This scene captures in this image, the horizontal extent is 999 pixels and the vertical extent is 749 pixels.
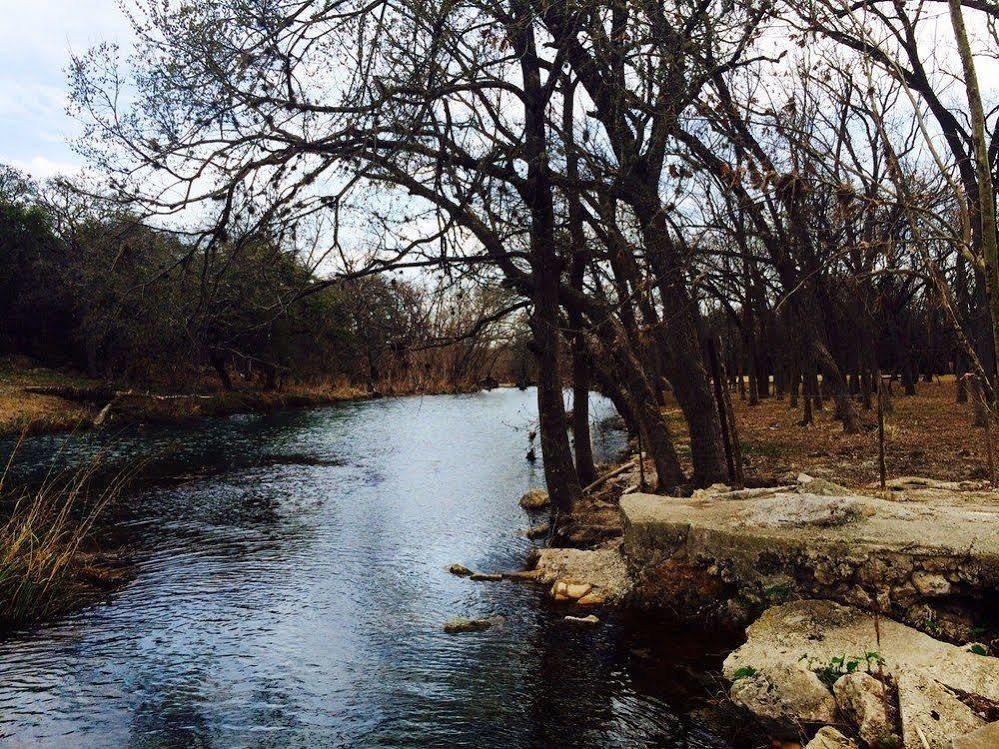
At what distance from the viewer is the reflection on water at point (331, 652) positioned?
562cm

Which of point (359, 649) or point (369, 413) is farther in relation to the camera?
point (369, 413)

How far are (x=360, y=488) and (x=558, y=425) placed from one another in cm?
635

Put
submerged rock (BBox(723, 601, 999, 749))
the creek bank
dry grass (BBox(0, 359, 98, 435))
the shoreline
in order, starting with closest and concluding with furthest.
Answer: submerged rock (BBox(723, 601, 999, 749)) → the creek bank → dry grass (BBox(0, 359, 98, 435)) → the shoreline

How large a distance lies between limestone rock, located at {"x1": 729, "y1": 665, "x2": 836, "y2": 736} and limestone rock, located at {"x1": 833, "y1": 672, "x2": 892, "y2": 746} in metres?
0.09

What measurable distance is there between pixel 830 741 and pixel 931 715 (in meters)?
0.60

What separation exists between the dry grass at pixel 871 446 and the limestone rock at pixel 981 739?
318 inches

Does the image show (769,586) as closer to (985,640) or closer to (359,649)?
(985,640)

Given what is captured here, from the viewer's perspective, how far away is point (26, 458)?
18.7 meters

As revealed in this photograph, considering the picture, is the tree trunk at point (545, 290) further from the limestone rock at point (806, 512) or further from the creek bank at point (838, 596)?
the limestone rock at point (806, 512)

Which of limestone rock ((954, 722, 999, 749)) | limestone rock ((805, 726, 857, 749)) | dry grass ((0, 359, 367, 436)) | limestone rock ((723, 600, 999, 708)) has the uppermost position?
dry grass ((0, 359, 367, 436))

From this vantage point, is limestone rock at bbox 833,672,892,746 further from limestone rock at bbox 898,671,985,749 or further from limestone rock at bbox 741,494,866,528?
limestone rock at bbox 741,494,866,528

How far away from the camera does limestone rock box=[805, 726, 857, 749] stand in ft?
14.5

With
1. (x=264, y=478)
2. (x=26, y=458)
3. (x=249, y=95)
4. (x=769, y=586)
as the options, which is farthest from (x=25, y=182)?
(x=769, y=586)

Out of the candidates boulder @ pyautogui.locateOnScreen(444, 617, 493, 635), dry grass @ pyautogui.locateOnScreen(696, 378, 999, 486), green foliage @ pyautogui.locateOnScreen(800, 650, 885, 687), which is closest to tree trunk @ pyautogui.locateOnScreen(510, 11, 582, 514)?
dry grass @ pyautogui.locateOnScreen(696, 378, 999, 486)
